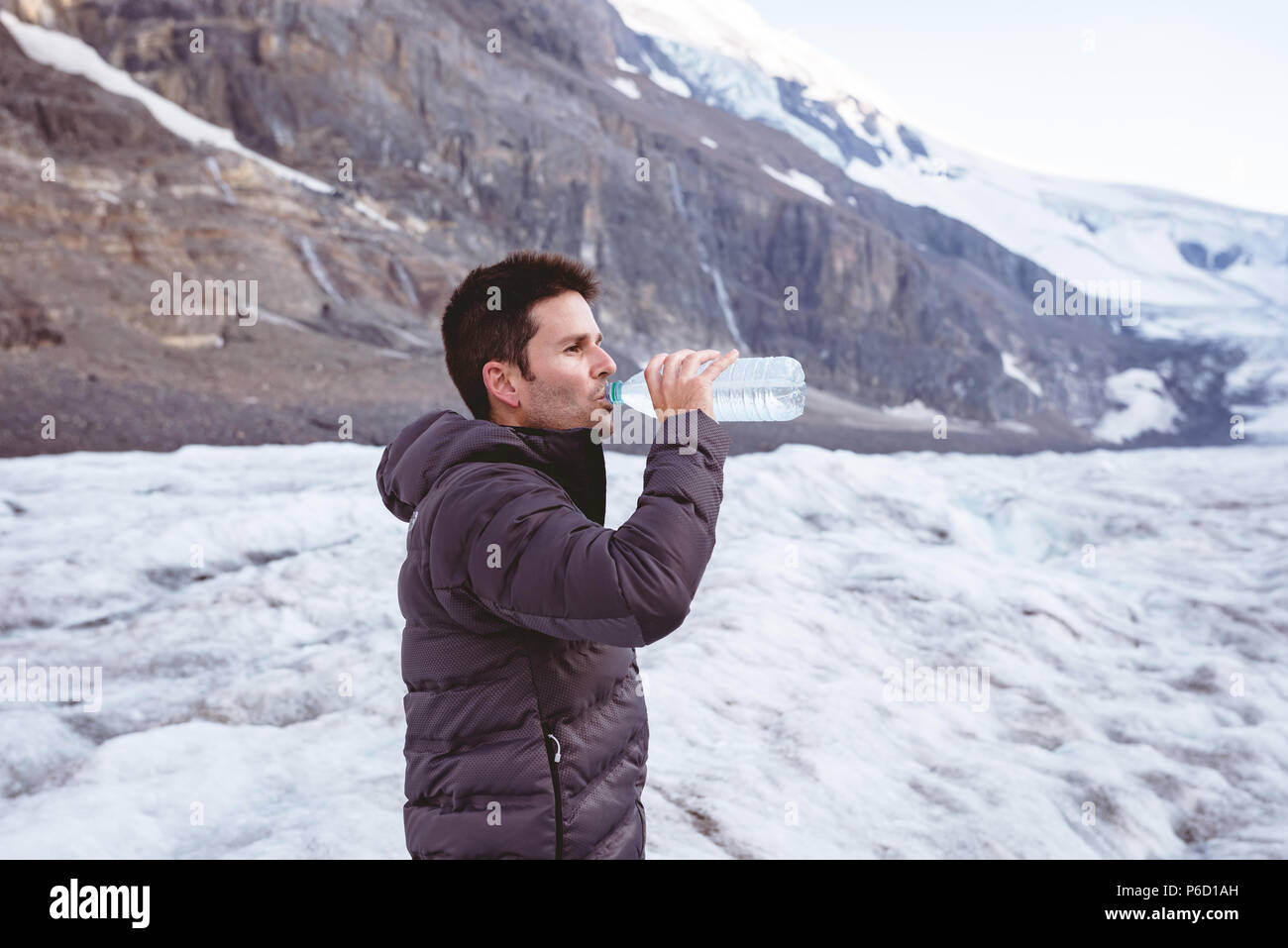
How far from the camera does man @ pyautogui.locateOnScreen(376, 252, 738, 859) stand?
1505mm

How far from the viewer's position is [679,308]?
40.7 m

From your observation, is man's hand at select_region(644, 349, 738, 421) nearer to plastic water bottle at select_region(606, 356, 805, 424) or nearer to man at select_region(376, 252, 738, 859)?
man at select_region(376, 252, 738, 859)

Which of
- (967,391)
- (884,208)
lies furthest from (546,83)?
(884,208)

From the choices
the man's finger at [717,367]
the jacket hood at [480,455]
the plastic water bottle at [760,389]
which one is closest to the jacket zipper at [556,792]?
the jacket hood at [480,455]

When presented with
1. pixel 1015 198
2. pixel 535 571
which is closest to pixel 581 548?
pixel 535 571

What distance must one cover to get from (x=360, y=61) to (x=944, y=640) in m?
33.9

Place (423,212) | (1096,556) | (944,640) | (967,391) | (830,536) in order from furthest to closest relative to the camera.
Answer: (967,391)
(423,212)
(1096,556)
(830,536)
(944,640)

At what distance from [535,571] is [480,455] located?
0.29m

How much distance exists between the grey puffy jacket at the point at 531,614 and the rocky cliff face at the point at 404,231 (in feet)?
40.9

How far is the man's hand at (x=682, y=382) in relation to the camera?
64.8 inches

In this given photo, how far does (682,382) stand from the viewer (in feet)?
5.45

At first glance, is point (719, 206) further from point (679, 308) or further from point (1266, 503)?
point (1266, 503)

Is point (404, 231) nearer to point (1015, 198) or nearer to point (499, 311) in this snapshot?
point (499, 311)

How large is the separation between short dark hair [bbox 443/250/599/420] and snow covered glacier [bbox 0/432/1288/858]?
234 cm
